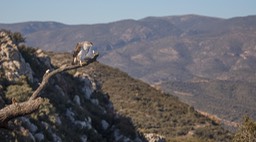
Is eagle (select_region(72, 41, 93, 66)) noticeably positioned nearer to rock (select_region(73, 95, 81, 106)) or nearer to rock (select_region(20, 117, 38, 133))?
rock (select_region(20, 117, 38, 133))

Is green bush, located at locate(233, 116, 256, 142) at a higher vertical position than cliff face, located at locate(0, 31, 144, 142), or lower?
lower

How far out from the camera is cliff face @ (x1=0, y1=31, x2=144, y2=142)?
21656 mm

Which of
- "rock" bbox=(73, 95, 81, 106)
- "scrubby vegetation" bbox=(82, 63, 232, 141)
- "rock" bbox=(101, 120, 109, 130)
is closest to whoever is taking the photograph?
"rock" bbox=(101, 120, 109, 130)

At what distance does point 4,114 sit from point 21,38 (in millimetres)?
27866

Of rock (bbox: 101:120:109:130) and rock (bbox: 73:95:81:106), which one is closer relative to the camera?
rock (bbox: 101:120:109:130)

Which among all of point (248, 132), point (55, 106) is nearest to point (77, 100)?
point (55, 106)

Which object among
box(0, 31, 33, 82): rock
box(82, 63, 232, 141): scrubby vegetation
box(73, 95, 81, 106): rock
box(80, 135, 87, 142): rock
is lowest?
box(82, 63, 232, 141): scrubby vegetation

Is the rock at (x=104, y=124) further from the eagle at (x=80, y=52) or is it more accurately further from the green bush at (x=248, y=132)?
the eagle at (x=80, y=52)

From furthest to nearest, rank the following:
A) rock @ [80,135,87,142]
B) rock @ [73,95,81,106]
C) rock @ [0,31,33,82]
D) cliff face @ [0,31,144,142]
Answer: rock @ [73,95,81,106] < rock @ [0,31,33,82] < rock @ [80,135,87,142] < cliff face @ [0,31,144,142]

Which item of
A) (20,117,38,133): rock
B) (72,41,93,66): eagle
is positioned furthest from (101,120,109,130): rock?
(72,41,93,66): eagle

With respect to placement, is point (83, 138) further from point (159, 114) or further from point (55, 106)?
point (159, 114)

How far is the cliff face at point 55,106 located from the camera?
21656mm

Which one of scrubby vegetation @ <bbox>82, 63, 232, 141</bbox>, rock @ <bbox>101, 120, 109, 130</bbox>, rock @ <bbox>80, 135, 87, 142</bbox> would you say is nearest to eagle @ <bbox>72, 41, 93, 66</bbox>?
rock @ <bbox>80, 135, 87, 142</bbox>

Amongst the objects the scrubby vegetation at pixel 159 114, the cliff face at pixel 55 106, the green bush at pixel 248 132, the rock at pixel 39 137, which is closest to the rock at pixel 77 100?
the cliff face at pixel 55 106
